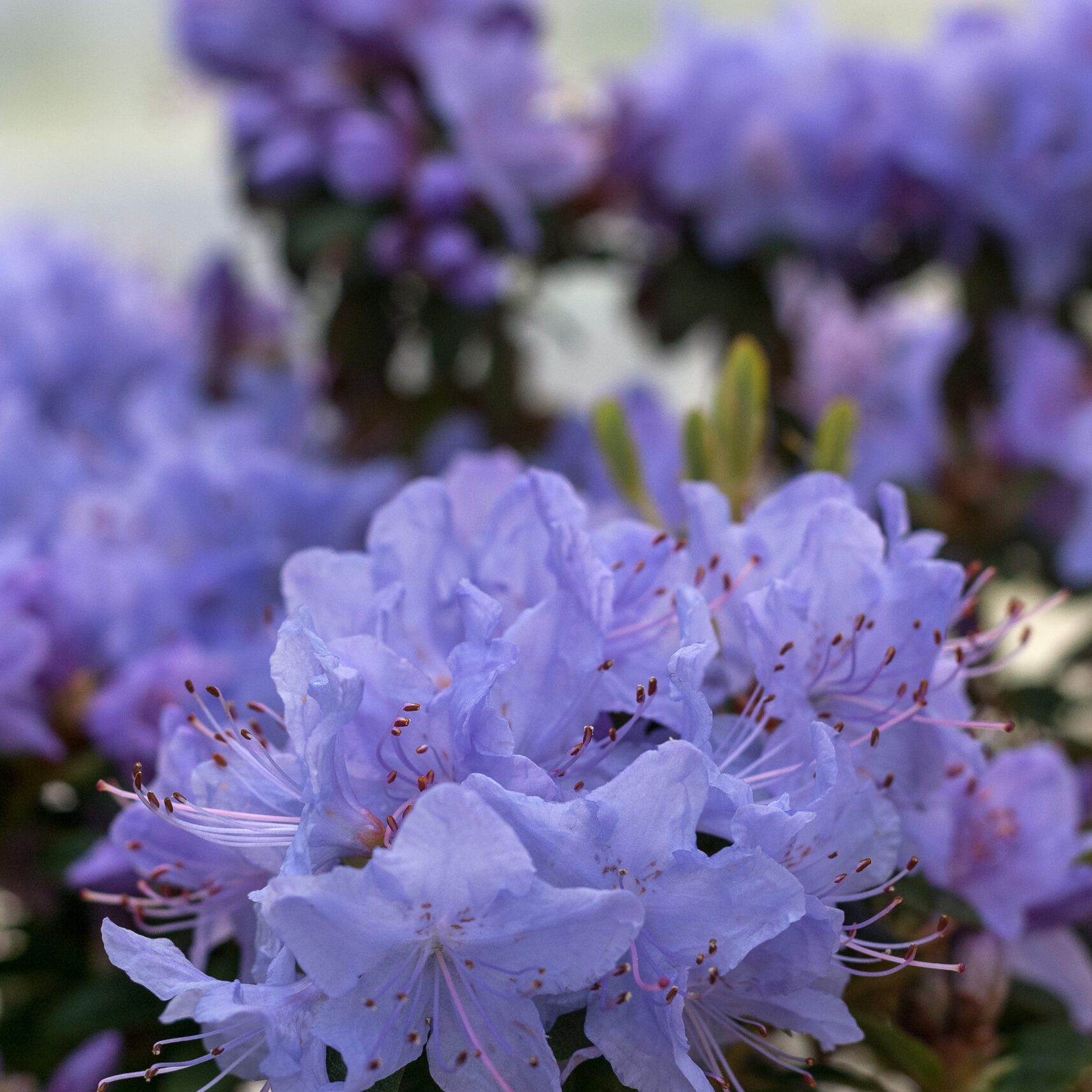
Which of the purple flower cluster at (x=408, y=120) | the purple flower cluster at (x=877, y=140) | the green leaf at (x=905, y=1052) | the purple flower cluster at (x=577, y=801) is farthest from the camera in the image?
the purple flower cluster at (x=877, y=140)

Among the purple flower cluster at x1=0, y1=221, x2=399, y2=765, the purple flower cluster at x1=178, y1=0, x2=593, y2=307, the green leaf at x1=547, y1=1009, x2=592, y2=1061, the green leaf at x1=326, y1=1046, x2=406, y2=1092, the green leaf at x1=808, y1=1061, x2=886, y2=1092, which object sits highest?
the purple flower cluster at x1=178, y1=0, x2=593, y2=307

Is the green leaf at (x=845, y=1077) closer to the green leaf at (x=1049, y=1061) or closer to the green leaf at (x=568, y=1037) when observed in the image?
the green leaf at (x=1049, y=1061)

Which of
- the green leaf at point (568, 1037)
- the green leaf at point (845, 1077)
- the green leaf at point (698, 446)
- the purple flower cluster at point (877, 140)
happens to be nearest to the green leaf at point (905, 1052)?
the green leaf at point (845, 1077)

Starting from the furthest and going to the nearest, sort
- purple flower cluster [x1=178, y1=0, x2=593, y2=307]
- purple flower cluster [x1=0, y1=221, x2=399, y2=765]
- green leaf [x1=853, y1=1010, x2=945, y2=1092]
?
purple flower cluster [x1=178, y1=0, x2=593, y2=307] → purple flower cluster [x1=0, y1=221, x2=399, y2=765] → green leaf [x1=853, y1=1010, x2=945, y2=1092]

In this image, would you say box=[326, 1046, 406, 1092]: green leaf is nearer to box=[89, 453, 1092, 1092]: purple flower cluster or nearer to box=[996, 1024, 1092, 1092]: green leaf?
box=[89, 453, 1092, 1092]: purple flower cluster

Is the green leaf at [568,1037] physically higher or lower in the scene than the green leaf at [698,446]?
lower

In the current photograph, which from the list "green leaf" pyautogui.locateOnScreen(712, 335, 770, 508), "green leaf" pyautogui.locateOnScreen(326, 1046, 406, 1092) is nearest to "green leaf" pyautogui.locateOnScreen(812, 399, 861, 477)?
"green leaf" pyautogui.locateOnScreen(712, 335, 770, 508)
